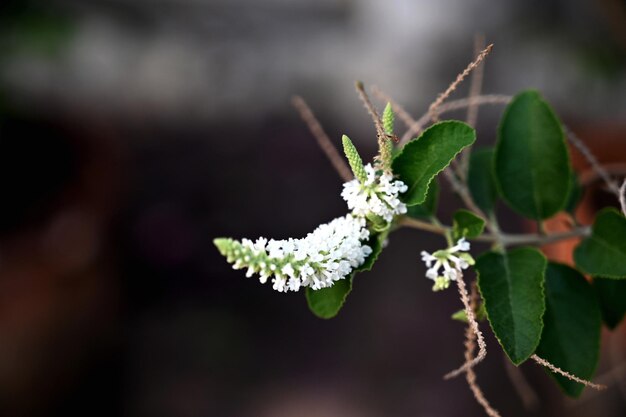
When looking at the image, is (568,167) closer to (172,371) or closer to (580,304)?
(580,304)

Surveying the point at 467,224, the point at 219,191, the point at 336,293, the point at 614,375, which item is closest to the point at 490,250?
the point at 467,224

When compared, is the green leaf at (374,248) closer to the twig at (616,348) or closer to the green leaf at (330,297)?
the green leaf at (330,297)

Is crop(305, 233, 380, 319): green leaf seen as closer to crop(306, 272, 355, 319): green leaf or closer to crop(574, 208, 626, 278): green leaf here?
crop(306, 272, 355, 319): green leaf

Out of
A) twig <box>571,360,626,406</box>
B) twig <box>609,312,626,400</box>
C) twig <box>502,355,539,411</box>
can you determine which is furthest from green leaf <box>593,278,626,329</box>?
twig <box>502,355,539,411</box>

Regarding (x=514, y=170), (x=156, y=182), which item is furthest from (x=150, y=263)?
(x=514, y=170)

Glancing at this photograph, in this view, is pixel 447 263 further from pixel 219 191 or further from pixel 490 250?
pixel 219 191

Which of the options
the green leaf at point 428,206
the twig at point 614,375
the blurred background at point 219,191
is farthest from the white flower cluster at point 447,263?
the blurred background at point 219,191

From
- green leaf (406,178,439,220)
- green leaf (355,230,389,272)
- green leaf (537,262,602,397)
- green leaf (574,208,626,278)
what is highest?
green leaf (355,230,389,272)
